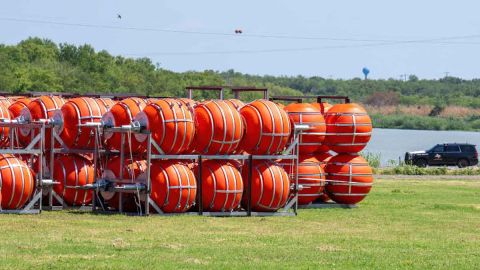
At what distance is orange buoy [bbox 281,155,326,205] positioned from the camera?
96.6 feet

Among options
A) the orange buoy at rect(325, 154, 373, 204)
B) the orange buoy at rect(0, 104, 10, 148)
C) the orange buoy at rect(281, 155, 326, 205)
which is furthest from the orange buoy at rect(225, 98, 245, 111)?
the orange buoy at rect(0, 104, 10, 148)

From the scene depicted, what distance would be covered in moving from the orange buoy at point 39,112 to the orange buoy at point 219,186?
373 centimetres

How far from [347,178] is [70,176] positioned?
7.00 metres

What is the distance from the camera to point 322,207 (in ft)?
99.5

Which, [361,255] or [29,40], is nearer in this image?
[361,255]

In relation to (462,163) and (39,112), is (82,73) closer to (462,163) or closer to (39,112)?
(462,163)

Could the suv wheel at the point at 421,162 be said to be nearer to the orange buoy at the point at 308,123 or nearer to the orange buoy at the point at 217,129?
the orange buoy at the point at 308,123

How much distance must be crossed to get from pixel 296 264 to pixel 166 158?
7788 mm

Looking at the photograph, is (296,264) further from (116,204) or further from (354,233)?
(116,204)

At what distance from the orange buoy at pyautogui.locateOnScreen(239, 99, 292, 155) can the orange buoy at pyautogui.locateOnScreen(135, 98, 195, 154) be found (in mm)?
1622

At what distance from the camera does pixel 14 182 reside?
25109 millimetres

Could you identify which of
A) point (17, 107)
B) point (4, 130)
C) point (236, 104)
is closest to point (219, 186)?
point (236, 104)

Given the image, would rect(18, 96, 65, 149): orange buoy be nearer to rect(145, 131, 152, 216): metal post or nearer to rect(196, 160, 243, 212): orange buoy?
rect(145, 131, 152, 216): metal post

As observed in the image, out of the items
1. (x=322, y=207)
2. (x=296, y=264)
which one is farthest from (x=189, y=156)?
(x=296, y=264)
